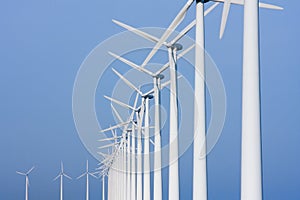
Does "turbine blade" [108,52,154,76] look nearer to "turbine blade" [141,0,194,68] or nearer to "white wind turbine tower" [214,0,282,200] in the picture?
"turbine blade" [141,0,194,68]

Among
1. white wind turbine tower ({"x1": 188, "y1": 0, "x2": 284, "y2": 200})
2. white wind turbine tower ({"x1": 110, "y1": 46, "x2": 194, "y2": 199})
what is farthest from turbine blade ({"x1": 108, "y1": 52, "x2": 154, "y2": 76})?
white wind turbine tower ({"x1": 188, "y1": 0, "x2": 284, "y2": 200})

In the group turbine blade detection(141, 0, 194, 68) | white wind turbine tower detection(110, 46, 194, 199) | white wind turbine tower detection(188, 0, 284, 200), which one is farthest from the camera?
white wind turbine tower detection(110, 46, 194, 199)

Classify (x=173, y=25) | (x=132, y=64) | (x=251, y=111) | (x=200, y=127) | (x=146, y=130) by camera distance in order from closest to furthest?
(x=251, y=111)
(x=200, y=127)
(x=173, y=25)
(x=132, y=64)
(x=146, y=130)

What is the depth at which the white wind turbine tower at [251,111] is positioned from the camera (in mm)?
18008

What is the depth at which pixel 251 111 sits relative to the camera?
1833cm

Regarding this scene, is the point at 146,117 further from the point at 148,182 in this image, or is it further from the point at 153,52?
the point at 153,52

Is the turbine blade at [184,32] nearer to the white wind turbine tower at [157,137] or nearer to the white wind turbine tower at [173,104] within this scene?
the white wind turbine tower at [173,104]

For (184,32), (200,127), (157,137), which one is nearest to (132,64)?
(157,137)

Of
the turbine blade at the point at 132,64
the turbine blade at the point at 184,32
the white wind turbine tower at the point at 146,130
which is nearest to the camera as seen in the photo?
the turbine blade at the point at 184,32

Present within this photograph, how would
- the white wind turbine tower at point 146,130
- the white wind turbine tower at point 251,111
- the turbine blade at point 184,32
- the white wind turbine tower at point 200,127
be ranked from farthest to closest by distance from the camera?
the white wind turbine tower at point 146,130
the turbine blade at point 184,32
the white wind turbine tower at point 200,127
the white wind turbine tower at point 251,111

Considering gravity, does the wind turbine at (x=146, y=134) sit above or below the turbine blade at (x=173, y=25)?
below

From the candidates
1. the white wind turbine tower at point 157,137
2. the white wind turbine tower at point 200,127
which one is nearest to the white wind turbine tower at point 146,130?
the white wind turbine tower at point 157,137

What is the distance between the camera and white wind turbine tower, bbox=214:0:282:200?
18.0 m

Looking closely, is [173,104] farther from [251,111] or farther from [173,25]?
[251,111]
